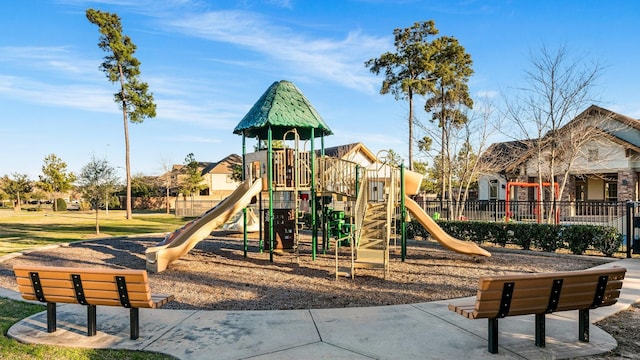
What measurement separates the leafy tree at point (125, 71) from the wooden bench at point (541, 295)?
113ft

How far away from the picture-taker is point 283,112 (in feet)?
41.8

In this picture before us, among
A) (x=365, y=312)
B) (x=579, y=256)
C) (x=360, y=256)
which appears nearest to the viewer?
(x=365, y=312)

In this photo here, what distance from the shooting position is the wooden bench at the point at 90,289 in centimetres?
512

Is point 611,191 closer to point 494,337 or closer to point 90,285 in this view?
point 494,337

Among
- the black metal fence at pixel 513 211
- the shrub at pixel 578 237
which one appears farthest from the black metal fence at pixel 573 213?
the shrub at pixel 578 237

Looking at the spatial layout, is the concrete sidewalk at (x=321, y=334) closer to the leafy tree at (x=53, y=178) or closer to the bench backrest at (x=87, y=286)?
the bench backrest at (x=87, y=286)

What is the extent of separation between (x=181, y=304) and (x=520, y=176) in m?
27.9

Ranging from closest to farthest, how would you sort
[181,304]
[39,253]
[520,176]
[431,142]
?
[181,304] → [39,253] → [431,142] → [520,176]

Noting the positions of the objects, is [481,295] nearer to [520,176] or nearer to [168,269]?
[168,269]

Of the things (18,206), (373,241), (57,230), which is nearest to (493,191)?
(373,241)

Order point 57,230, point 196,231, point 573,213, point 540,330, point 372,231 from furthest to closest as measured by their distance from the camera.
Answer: point 57,230
point 573,213
point 196,231
point 372,231
point 540,330

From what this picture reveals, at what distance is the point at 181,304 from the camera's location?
7363 mm

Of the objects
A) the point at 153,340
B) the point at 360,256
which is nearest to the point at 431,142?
the point at 360,256

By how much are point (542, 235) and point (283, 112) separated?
905 cm
